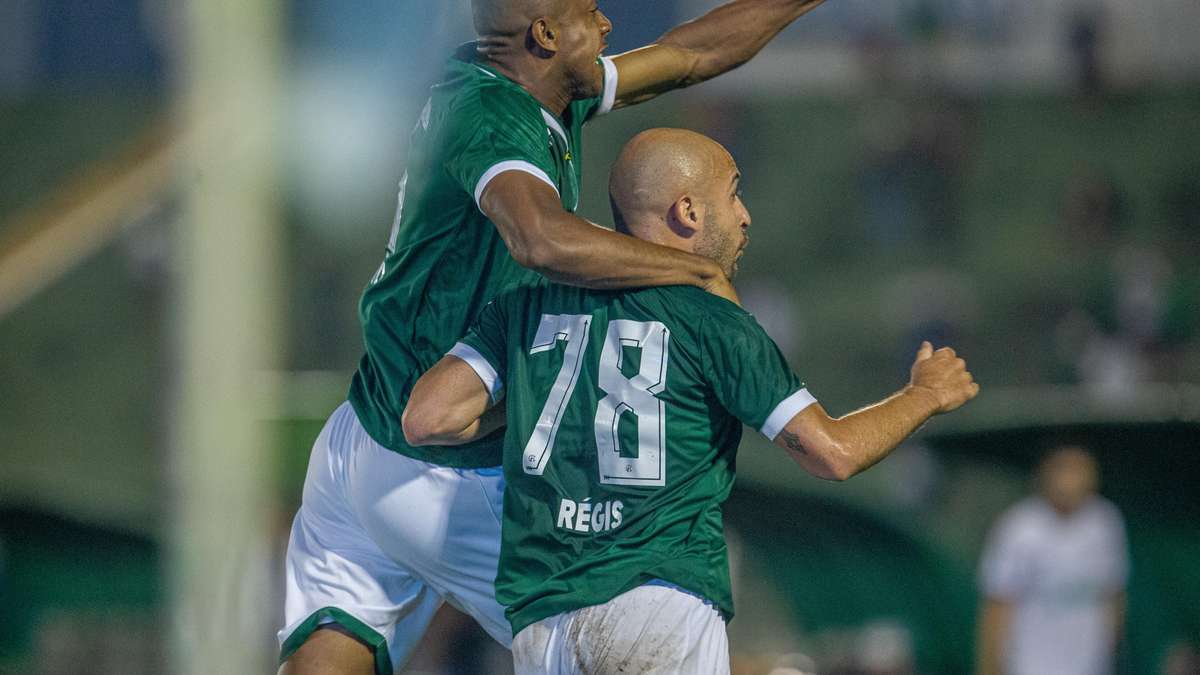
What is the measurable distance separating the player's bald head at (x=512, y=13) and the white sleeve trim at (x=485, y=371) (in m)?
0.64

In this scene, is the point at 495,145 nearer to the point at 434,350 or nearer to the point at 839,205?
the point at 434,350

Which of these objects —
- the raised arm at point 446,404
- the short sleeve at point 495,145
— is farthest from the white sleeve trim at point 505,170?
the raised arm at point 446,404

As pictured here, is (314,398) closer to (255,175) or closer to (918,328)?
(255,175)

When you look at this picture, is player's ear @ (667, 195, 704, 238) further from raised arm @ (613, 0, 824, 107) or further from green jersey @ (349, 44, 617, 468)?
raised arm @ (613, 0, 824, 107)

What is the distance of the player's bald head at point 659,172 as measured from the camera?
258cm

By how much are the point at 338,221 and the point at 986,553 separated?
6.46m

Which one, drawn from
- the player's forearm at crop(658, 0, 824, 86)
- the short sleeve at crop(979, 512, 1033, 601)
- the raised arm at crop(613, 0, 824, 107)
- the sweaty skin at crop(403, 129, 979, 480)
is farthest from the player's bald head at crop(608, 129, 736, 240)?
the short sleeve at crop(979, 512, 1033, 601)

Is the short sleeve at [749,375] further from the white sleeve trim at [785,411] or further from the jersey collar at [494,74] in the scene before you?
the jersey collar at [494,74]

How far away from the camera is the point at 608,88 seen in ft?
10.7

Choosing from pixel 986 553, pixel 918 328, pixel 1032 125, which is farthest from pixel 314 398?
pixel 1032 125

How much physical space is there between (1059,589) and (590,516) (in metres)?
4.63

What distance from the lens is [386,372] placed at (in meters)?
2.91

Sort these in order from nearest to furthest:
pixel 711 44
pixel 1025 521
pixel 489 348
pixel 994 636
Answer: pixel 489 348, pixel 711 44, pixel 994 636, pixel 1025 521

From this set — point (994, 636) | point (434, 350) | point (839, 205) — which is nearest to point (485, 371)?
point (434, 350)
